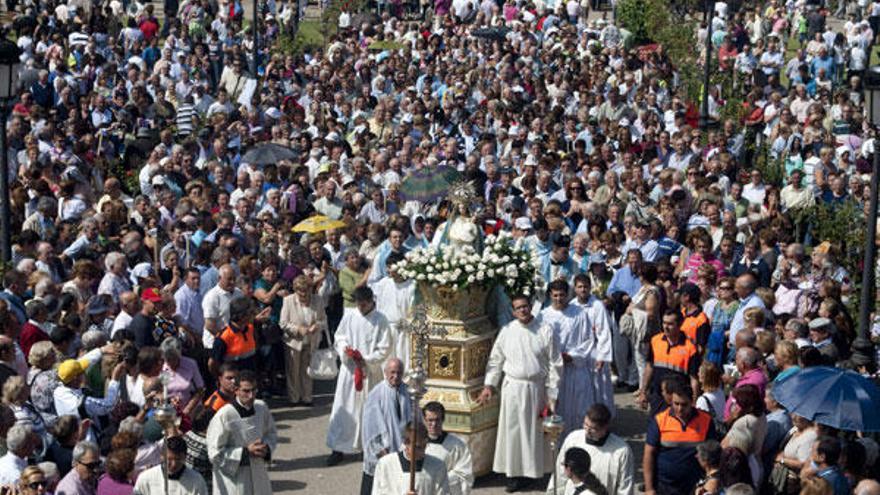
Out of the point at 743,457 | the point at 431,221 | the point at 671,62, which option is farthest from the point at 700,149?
the point at 743,457

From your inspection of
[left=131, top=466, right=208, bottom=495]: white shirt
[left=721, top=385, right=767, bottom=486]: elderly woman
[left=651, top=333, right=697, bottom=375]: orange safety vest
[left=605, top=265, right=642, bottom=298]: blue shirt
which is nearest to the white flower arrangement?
[left=651, top=333, right=697, bottom=375]: orange safety vest

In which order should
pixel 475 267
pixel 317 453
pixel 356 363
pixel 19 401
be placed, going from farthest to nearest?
1. pixel 317 453
2. pixel 356 363
3. pixel 475 267
4. pixel 19 401

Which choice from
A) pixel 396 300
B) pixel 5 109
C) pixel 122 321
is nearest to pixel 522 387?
pixel 396 300

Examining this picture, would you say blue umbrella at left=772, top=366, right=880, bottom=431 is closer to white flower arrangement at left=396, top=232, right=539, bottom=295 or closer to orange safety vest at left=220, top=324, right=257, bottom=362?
white flower arrangement at left=396, top=232, right=539, bottom=295

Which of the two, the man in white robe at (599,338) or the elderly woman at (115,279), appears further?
the elderly woman at (115,279)

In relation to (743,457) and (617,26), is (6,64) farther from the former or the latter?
(617,26)

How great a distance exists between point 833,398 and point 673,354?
10.6 ft

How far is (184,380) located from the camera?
Answer: 15.0 metres

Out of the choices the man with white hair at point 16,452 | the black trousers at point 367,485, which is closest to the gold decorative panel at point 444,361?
the black trousers at point 367,485

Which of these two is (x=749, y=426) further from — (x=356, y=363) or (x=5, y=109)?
(x=5, y=109)

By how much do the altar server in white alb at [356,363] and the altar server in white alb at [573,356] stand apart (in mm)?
1579

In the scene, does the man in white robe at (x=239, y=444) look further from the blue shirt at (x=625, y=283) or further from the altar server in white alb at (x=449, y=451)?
the blue shirt at (x=625, y=283)

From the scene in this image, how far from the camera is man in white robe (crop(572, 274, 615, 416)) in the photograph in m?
16.5

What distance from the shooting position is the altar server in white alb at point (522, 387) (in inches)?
612
